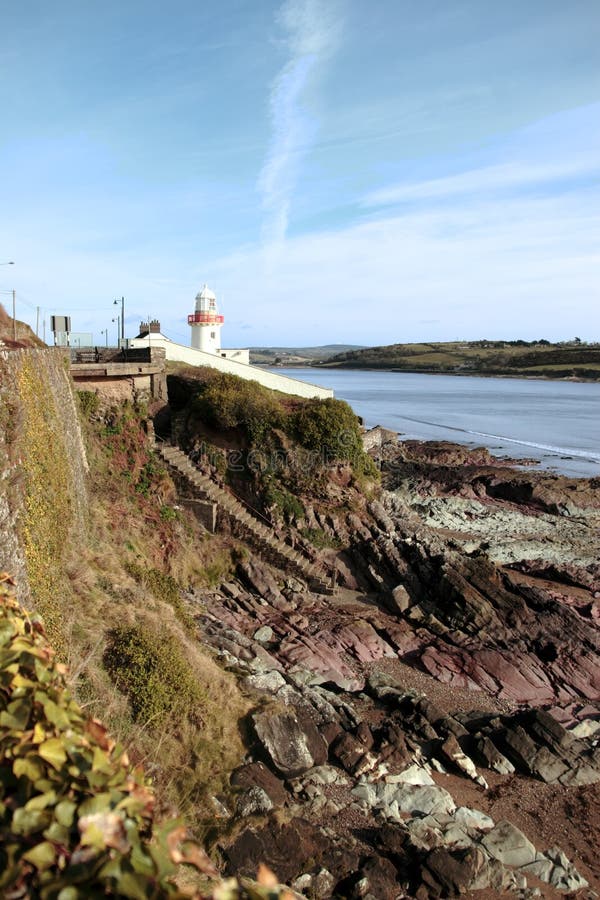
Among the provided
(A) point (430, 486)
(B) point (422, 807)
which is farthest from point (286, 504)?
(A) point (430, 486)

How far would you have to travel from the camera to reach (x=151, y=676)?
1059cm

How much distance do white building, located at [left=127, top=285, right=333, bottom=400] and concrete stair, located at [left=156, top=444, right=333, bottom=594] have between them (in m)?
5.28

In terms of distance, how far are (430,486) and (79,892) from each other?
37.4m

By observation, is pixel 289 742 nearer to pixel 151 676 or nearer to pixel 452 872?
pixel 151 676

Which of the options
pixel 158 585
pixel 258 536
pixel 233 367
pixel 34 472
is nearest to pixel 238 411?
pixel 258 536

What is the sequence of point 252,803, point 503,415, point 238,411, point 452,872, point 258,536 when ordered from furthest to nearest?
point 503,415, point 238,411, point 258,536, point 252,803, point 452,872

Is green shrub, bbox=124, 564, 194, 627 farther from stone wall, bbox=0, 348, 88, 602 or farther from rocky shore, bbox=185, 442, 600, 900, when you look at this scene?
stone wall, bbox=0, 348, 88, 602

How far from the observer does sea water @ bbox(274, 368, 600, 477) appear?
5581 cm

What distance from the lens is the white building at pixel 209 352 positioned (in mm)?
29297

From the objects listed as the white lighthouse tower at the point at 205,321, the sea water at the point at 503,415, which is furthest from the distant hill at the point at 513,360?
the white lighthouse tower at the point at 205,321

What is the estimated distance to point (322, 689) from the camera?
14.8m

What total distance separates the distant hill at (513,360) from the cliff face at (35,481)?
458 feet

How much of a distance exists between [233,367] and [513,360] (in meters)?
145

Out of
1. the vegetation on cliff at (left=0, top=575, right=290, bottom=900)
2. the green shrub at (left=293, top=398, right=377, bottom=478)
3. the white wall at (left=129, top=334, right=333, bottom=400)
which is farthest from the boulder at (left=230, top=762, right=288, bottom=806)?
the white wall at (left=129, top=334, right=333, bottom=400)
